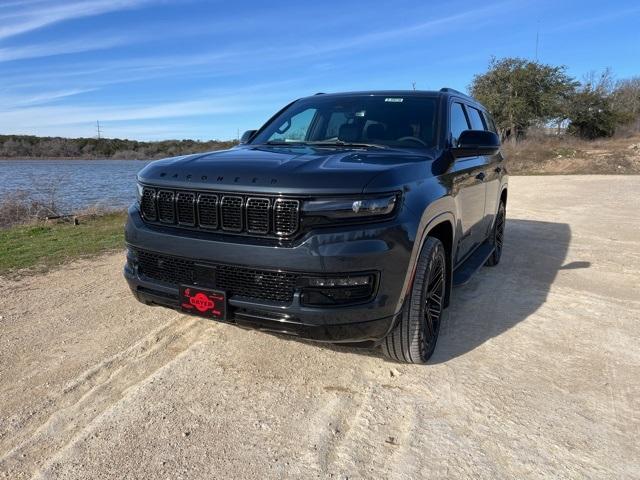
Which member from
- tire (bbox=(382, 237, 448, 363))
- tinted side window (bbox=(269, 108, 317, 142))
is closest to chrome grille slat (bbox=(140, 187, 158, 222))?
tinted side window (bbox=(269, 108, 317, 142))

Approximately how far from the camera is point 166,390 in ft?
10.0

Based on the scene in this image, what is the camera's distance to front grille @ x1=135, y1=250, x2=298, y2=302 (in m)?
2.79

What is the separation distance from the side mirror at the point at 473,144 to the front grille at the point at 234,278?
6.05 feet

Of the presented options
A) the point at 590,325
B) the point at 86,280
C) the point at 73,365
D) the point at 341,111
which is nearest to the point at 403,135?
the point at 341,111

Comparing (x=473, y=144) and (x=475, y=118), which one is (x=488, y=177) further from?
(x=473, y=144)

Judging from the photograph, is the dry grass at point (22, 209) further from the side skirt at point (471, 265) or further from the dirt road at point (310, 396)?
the side skirt at point (471, 265)

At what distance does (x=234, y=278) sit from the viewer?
9.50 feet

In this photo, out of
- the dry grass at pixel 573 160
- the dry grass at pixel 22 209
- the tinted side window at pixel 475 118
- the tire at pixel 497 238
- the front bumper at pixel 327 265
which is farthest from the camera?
the dry grass at pixel 573 160

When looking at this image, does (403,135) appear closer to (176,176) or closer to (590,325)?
(176,176)

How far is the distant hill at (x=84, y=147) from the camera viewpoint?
1826 inches

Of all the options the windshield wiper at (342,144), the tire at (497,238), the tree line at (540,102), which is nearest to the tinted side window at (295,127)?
the windshield wiper at (342,144)

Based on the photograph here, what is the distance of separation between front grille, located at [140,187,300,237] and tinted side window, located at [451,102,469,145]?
6.43 ft

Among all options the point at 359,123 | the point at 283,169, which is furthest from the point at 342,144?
the point at 283,169

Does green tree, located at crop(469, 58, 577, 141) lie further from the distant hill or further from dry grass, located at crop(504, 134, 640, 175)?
the distant hill
